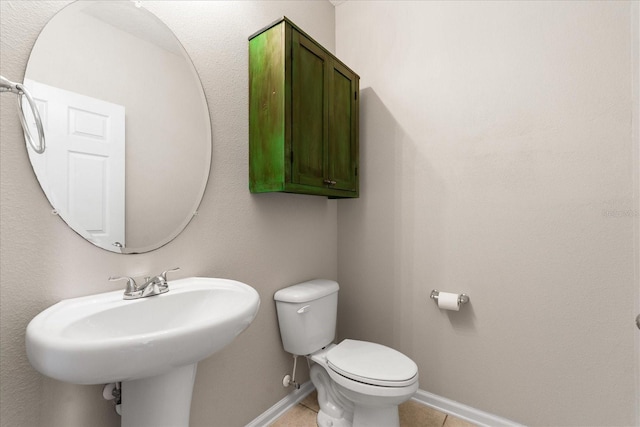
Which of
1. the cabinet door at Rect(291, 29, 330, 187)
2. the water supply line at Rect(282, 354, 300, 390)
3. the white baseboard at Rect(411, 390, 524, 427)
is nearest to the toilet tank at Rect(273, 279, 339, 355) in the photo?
the water supply line at Rect(282, 354, 300, 390)

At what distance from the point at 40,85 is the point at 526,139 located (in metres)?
1.90

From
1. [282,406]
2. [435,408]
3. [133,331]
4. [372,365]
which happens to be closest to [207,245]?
[133,331]

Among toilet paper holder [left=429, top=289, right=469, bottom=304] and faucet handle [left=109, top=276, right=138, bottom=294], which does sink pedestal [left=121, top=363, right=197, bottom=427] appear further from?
toilet paper holder [left=429, top=289, right=469, bottom=304]

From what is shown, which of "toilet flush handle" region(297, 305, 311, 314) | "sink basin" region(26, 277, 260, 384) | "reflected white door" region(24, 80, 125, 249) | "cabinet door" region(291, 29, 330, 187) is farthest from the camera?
"toilet flush handle" region(297, 305, 311, 314)

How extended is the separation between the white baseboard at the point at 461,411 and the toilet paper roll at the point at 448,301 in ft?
1.78

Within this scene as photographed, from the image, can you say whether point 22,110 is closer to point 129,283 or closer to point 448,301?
point 129,283

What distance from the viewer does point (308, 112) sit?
1.43 m

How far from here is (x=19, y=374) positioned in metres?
0.81

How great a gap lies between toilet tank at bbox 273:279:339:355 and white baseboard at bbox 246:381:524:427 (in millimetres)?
327

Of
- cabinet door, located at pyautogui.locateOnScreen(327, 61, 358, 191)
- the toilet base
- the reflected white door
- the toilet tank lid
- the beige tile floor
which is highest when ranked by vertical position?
cabinet door, located at pyautogui.locateOnScreen(327, 61, 358, 191)

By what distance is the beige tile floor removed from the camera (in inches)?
60.6

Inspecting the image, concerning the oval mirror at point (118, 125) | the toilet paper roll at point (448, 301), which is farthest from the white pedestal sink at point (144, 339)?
the toilet paper roll at point (448, 301)

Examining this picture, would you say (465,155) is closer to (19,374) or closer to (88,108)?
(88,108)

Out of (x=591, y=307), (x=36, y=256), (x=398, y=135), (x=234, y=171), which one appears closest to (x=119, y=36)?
(x=234, y=171)
